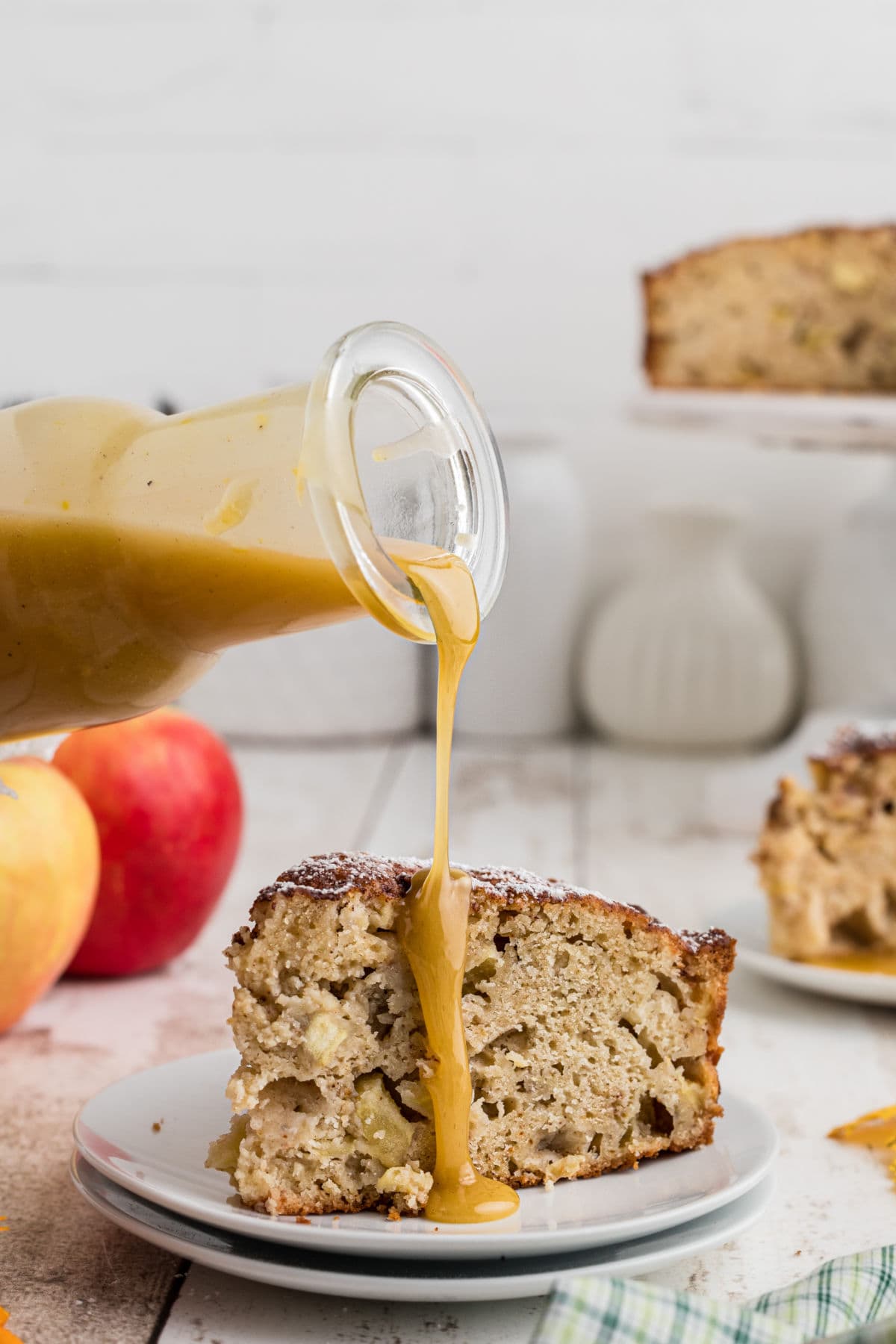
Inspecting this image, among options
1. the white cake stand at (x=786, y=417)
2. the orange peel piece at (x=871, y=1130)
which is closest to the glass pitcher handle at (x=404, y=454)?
the orange peel piece at (x=871, y=1130)

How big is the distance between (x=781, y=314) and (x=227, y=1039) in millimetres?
2005

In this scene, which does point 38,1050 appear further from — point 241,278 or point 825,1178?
point 241,278

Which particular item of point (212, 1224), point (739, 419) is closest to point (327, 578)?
point (212, 1224)

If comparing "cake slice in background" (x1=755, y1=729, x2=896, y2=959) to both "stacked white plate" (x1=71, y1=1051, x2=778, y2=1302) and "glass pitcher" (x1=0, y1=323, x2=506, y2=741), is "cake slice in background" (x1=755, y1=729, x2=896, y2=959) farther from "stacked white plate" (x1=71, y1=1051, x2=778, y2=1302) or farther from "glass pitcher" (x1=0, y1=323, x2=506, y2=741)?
"glass pitcher" (x1=0, y1=323, x2=506, y2=741)

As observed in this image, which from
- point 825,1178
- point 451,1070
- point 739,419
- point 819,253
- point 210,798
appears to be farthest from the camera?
point 819,253

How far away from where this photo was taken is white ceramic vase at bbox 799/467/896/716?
11.4 feet

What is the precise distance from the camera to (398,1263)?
1.13 m

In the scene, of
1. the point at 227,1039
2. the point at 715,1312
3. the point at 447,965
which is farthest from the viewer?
the point at 227,1039

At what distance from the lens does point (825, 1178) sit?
4.88ft

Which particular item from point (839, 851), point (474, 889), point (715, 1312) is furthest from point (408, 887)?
point (839, 851)

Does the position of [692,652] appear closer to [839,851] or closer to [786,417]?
[786,417]

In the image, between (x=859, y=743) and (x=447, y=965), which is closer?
(x=447, y=965)

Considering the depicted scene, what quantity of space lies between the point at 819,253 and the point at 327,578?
2244 mm

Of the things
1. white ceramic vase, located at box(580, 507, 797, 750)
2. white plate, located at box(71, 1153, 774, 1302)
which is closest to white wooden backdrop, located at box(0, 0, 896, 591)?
white ceramic vase, located at box(580, 507, 797, 750)
